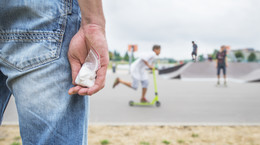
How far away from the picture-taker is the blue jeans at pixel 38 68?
0.87m

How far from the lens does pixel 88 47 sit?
922mm

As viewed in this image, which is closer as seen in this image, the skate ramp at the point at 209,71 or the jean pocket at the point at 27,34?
the jean pocket at the point at 27,34

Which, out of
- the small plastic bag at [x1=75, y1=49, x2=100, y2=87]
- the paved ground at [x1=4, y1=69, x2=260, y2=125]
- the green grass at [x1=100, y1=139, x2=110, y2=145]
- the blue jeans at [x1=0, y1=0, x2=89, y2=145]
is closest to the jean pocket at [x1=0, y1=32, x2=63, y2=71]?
the blue jeans at [x1=0, y1=0, x2=89, y2=145]

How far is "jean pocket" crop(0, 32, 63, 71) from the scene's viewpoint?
879 mm

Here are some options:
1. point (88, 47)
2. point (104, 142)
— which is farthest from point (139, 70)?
point (88, 47)

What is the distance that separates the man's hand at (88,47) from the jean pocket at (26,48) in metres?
0.08

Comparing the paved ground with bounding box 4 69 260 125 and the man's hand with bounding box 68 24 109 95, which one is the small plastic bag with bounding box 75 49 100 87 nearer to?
the man's hand with bounding box 68 24 109 95

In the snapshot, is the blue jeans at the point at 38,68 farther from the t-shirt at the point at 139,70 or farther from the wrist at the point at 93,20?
the t-shirt at the point at 139,70

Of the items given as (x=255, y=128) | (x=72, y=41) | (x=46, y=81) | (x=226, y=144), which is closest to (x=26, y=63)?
(x=46, y=81)

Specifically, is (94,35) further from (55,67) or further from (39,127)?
(39,127)

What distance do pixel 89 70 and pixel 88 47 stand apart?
116mm

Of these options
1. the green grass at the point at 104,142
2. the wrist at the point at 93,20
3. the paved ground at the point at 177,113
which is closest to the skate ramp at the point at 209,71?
the paved ground at the point at 177,113

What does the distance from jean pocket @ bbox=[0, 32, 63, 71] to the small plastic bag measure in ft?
0.47

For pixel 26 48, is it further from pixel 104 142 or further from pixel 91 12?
pixel 104 142
